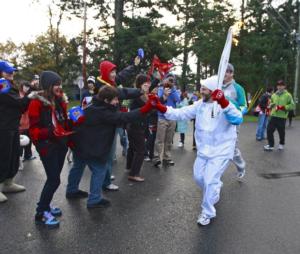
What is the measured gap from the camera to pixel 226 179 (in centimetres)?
680

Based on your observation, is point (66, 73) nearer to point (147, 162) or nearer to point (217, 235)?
point (147, 162)

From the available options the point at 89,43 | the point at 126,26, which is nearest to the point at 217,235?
the point at 126,26

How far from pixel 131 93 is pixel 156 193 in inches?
64.8

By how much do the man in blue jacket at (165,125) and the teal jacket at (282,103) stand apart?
3.46 metres

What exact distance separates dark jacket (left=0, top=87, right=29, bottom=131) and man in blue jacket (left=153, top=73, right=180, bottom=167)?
2.89 metres

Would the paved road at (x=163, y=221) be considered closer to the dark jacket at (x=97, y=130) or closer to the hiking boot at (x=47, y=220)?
the hiking boot at (x=47, y=220)

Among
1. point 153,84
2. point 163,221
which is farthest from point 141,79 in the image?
point 163,221

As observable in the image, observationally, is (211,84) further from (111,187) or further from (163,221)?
(111,187)

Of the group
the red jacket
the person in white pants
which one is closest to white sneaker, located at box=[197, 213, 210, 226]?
the person in white pants

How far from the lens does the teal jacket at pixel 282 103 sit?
9.97 meters

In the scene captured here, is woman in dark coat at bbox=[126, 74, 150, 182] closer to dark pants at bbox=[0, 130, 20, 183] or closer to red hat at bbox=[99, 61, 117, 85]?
red hat at bbox=[99, 61, 117, 85]

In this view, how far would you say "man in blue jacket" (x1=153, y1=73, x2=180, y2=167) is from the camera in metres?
7.47

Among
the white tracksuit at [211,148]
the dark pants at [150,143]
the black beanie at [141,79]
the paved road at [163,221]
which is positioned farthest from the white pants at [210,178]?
the dark pants at [150,143]

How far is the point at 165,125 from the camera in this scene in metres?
7.74
